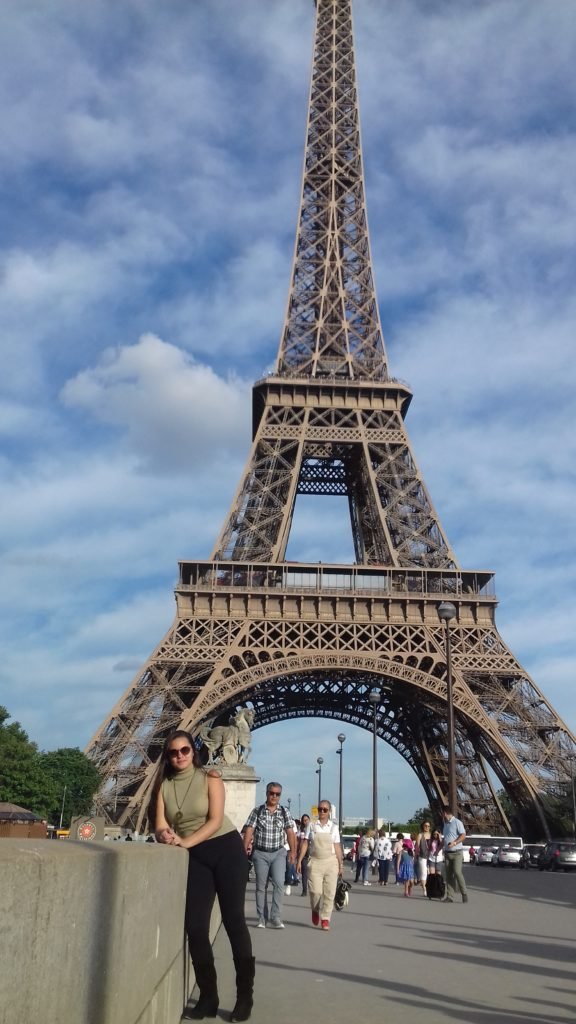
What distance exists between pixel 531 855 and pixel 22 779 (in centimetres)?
3378

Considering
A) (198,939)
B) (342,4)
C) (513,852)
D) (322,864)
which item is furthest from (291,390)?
(198,939)

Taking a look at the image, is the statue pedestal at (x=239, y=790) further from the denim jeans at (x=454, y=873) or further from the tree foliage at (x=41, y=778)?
the tree foliage at (x=41, y=778)

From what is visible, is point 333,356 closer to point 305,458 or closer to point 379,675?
point 305,458

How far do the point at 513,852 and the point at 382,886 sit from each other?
1890cm

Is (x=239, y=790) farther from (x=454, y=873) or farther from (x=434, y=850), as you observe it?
(x=454, y=873)

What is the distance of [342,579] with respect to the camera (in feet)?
157

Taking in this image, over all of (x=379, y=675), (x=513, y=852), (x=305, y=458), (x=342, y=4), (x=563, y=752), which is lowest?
(x=513, y=852)

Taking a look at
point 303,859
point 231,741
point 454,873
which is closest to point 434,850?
point 303,859

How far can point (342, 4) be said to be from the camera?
68.0 m

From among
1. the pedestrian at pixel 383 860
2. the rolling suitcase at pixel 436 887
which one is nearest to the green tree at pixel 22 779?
the pedestrian at pixel 383 860

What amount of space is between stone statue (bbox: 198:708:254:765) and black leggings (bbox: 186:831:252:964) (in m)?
24.5

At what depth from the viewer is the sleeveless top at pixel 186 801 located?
596 centimetres

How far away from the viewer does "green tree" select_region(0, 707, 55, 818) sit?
60.5m

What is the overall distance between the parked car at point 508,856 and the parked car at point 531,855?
954 millimetres
